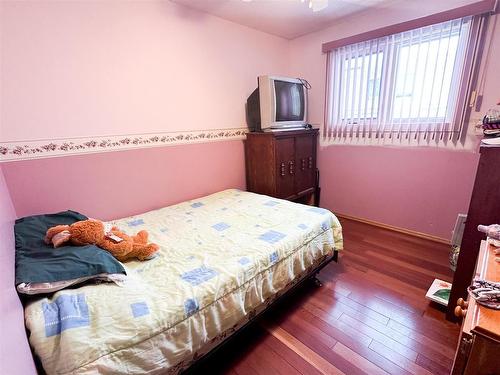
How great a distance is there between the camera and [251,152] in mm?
2809

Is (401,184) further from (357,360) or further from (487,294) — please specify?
(487,294)

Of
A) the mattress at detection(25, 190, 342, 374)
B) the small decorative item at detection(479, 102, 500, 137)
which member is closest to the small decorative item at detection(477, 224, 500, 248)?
the small decorative item at detection(479, 102, 500, 137)

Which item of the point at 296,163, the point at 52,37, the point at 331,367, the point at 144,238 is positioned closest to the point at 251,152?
the point at 296,163

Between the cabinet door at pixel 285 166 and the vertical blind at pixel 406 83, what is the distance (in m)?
0.73

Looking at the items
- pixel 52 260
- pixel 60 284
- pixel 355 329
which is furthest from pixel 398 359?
pixel 52 260

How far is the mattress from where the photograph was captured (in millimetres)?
821

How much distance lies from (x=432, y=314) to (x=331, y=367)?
850 millimetres

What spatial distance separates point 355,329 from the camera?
58.3 inches

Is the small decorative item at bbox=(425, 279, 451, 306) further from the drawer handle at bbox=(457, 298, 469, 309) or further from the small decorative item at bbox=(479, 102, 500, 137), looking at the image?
the small decorative item at bbox=(479, 102, 500, 137)

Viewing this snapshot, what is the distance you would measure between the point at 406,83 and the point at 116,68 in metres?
2.68

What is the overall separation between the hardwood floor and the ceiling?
2501 millimetres

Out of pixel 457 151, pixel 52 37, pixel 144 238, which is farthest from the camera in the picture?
pixel 457 151

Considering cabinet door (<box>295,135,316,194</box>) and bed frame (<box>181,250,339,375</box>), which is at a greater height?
cabinet door (<box>295,135,316,194</box>)

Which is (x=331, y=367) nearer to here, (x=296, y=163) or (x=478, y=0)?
(x=296, y=163)
